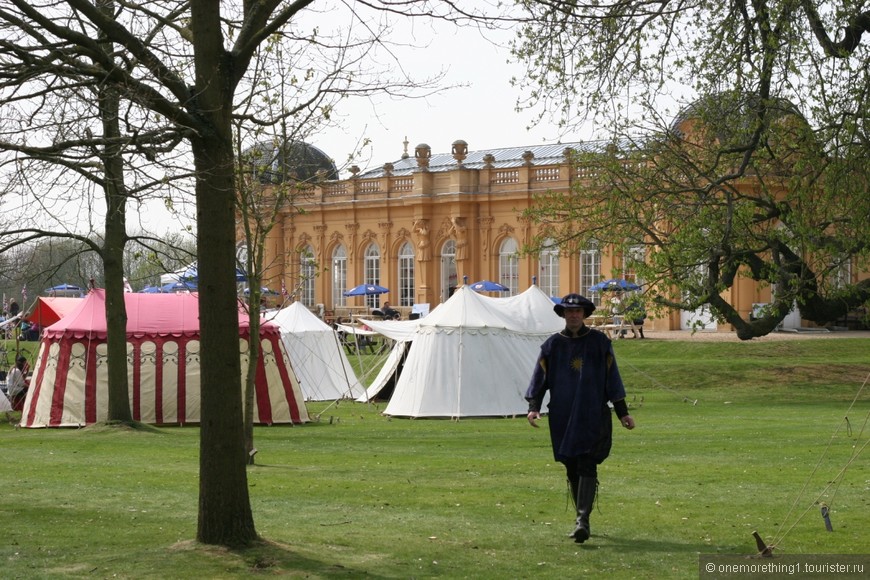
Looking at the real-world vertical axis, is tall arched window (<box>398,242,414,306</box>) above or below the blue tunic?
above

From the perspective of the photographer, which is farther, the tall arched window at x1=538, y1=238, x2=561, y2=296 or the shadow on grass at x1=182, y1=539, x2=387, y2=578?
the tall arched window at x1=538, y1=238, x2=561, y2=296

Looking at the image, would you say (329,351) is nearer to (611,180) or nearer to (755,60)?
(611,180)

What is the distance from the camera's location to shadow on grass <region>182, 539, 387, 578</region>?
7.94 meters

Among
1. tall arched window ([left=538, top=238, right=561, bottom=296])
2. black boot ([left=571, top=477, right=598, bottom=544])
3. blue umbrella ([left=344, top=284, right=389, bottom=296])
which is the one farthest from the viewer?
blue umbrella ([left=344, top=284, right=389, bottom=296])

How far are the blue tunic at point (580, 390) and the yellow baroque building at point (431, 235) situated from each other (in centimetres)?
4018

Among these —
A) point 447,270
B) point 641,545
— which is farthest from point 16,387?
point 447,270

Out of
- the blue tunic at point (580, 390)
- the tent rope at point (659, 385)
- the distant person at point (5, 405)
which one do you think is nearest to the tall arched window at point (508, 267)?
the tent rope at point (659, 385)

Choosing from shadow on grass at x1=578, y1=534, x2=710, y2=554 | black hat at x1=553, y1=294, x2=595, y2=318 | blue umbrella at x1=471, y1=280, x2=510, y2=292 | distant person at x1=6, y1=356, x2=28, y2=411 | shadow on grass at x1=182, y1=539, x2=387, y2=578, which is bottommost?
shadow on grass at x1=578, y1=534, x2=710, y2=554

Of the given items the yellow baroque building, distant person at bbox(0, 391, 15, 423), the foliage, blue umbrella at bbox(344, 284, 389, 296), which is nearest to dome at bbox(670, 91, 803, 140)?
the foliage

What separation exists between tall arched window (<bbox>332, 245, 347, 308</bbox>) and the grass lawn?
36.0 metres

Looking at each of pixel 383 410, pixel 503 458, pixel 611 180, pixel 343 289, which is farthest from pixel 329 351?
pixel 343 289

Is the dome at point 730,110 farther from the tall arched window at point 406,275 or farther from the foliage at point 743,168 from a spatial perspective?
the tall arched window at point 406,275

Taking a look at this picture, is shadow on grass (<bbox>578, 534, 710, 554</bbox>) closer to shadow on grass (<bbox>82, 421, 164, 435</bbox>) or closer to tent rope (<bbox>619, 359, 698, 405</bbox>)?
shadow on grass (<bbox>82, 421, 164, 435</bbox>)

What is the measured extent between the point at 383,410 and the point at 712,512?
54.6ft
